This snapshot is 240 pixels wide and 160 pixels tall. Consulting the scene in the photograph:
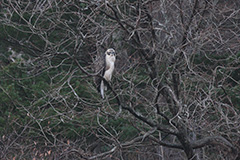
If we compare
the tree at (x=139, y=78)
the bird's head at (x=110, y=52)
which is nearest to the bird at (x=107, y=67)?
the bird's head at (x=110, y=52)

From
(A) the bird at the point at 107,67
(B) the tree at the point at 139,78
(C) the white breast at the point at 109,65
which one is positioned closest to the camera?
(B) the tree at the point at 139,78

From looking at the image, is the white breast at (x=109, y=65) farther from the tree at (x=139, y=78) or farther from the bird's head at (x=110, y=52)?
the tree at (x=139, y=78)

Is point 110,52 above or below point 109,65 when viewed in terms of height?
above

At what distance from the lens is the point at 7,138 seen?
364 inches

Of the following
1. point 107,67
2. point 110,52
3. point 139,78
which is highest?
point 110,52

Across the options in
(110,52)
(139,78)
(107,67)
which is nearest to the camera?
(110,52)

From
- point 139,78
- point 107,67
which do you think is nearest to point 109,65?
point 107,67

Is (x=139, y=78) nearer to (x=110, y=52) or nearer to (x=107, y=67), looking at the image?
(x=107, y=67)

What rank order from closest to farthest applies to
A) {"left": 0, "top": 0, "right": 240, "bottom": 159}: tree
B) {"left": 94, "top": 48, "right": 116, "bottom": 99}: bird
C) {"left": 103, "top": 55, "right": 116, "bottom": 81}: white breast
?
1. {"left": 0, "top": 0, "right": 240, "bottom": 159}: tree
2. {"left": 94, "top": 48, "right": 116, "bottom": 99}: bird
3. {"left": 103, "top": 55, "right": 116, "bottom": 81}: white breast

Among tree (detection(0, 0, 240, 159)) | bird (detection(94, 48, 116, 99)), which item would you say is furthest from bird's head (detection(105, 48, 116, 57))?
tree (detection(0, 0, 240, 159))

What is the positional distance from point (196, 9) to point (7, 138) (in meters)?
5.10

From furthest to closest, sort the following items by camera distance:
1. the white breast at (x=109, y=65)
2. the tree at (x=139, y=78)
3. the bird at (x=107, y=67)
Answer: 1. the white breast at (x=109, y=65)
2. the bird at (x=107, y=67)
3. the tree at (x=139, y=78)

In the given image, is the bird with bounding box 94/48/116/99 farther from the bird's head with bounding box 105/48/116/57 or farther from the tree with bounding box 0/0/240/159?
the tree with bounding box 0/0/240/159

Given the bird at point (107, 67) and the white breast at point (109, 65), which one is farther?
the white breast at point (109, 65)
